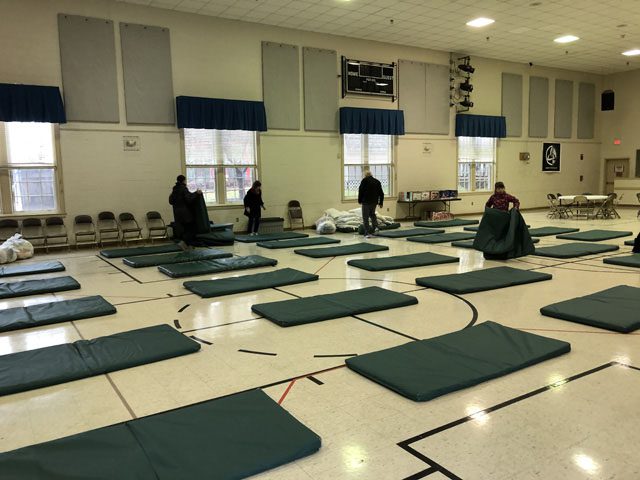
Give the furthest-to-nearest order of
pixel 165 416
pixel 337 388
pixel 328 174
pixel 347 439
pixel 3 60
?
pixel 328 174, pixel 3 60, pixel 337 388, pixel 165 416, pixel 347 439

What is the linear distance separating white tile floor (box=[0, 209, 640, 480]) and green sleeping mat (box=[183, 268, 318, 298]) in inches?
6.2

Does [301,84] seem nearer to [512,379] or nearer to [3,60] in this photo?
[3,60]

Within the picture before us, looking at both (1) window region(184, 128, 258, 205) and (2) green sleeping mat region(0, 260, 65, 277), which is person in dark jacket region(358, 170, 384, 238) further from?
(2) green sleeping mat region(0, 260, 65, 277)

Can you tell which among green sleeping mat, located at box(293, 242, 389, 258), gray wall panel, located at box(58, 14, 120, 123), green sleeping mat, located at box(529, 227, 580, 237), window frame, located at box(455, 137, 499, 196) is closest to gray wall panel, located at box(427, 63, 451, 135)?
window frame, located at box(455, 137, 499, 196)

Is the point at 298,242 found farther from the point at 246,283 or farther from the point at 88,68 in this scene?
the point at 88,68

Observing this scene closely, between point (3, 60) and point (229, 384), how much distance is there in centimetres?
908

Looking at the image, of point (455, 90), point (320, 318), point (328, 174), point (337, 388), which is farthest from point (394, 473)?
point (455, 90)

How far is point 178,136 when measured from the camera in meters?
11.4

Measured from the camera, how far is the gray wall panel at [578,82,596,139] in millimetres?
18797

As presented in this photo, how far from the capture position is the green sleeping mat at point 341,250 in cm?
882

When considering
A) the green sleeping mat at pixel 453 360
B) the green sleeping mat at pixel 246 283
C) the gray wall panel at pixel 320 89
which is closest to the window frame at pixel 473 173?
the gray wall panel at pixel 320 89

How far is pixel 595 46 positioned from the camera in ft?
49.4

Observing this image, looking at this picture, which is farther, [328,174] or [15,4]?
[328,174]

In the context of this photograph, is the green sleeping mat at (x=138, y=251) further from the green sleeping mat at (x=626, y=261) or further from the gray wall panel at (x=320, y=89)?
the green sleeping mat at (x=626, y=261)
